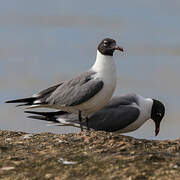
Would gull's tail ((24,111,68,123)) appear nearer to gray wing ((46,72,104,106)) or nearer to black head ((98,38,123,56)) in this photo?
gray wing ((46,72,104,106))

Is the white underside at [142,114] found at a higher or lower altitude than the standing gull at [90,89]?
lower

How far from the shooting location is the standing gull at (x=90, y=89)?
8.97 meters

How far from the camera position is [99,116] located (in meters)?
10.7

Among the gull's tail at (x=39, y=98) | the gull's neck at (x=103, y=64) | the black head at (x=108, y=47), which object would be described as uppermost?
the black head at (x=108, y=47)

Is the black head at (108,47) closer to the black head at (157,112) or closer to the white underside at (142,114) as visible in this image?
the white underside at (142,114)

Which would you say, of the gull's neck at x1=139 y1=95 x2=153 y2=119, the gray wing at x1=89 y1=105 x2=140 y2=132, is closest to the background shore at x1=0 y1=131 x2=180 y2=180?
the gray wing at x1=89 y1=105 x2=140 y2=132

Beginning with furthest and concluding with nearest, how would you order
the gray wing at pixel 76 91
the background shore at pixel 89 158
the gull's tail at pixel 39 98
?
the gull's tail at pixel 39 98 → the gray wing at pixel 76 91 → the background shore at pixel 89 158

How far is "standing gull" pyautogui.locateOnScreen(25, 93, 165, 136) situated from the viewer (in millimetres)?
10664

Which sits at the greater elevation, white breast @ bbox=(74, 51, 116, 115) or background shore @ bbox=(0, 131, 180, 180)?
white breast @ bbox=(74, 51, 116, 115)

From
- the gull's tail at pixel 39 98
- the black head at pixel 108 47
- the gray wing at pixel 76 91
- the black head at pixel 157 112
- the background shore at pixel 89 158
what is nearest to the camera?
the background shore at pixel 89 158

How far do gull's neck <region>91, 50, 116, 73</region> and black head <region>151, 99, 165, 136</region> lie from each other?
2382 millimetres

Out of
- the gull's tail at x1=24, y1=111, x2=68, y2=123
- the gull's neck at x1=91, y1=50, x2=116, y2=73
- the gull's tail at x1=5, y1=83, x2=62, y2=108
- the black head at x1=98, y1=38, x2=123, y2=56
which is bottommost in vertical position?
the gull's tail at x1=24, y1=111, x2=68, y2=123

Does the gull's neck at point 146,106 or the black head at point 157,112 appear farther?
the black head at point 157,112

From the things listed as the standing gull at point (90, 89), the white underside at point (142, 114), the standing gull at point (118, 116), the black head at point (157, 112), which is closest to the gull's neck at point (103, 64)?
the standing gull at point (90, 89)
